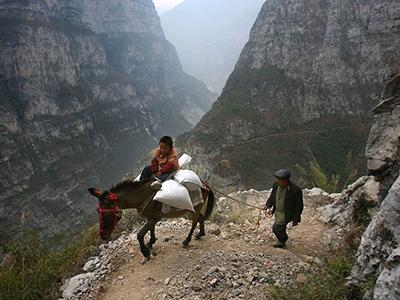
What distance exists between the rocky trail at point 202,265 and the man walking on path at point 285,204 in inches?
13.4

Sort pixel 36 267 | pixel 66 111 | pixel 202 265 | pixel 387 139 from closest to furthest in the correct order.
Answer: pixel 387 139
pixel 202 265
pixel 36 267
pixel 66 111

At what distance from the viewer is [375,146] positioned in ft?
20.0

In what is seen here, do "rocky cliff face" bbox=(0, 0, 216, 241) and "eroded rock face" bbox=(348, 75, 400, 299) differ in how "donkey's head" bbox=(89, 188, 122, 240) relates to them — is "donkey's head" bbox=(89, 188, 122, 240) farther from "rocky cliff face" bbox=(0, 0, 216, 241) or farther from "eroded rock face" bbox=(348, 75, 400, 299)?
"rocky cliff face" bbox=(0, 0, 216, 241)

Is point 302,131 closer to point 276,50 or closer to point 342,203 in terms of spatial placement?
point 276,50

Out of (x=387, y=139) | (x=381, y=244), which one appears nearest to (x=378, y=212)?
(x=381, y=244)

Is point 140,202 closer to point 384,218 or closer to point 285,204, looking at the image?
point 285,204

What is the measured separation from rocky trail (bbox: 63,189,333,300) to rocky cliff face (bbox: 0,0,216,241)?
47.0 m

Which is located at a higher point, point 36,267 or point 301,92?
point 36,267

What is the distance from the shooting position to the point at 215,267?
6.68 meters

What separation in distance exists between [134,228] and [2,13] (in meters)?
91.5

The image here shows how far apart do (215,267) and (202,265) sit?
262mm

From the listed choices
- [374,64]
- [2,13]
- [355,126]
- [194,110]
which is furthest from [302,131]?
[194,110]

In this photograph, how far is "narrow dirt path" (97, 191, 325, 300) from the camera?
248 inches

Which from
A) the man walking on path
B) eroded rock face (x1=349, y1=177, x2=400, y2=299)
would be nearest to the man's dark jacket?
the man walking on path
